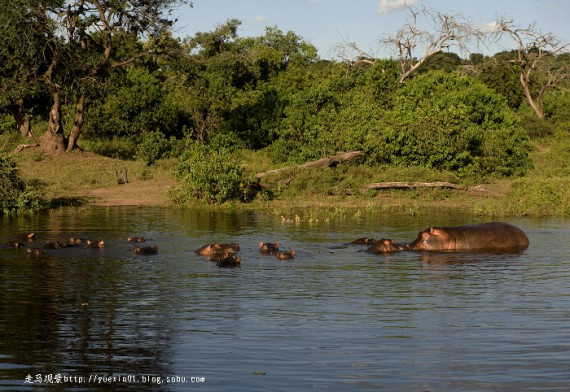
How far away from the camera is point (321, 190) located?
24984 mm

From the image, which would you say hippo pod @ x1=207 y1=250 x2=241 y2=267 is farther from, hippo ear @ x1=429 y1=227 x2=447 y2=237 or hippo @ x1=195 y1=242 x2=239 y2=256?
hippo ear @ x1=429 y1=227 x2=447 y2=237

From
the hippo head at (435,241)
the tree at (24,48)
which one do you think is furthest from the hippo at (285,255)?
the tree at (24,48)

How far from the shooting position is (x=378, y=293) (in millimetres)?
11258

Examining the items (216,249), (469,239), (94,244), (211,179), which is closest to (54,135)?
(211,179)

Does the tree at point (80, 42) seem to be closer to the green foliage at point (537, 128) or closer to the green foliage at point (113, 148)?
the green foliage at point (113, 148)

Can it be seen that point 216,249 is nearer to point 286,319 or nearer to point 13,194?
point 286,319

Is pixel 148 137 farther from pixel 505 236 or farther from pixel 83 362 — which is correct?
pixel 83 362

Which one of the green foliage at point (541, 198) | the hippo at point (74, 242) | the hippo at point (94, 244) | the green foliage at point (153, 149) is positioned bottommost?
the hippo at point (94, 244)

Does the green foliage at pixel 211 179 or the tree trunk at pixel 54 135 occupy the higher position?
the tree trunk at pixel 54 135

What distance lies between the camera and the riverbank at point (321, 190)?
72.8 ft

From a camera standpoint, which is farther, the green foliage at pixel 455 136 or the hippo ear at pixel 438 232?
the green foliage at pixel 455 136

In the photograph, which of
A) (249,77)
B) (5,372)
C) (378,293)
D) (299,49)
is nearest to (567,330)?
(378,293)

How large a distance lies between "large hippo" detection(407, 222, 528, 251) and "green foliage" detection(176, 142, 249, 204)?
900 centimetres

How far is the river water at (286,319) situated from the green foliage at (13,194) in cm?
534
